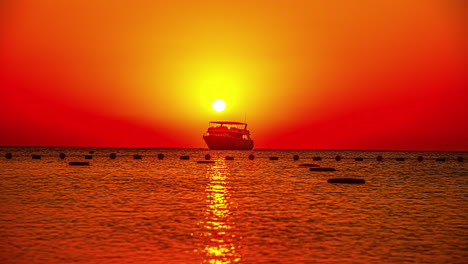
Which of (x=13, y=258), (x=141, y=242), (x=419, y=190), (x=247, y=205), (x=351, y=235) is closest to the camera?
(x=13, y=258)

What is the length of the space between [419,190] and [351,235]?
27.0 m

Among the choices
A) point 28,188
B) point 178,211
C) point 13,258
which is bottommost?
point 13,258

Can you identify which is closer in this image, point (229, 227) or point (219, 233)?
point (219, 233)

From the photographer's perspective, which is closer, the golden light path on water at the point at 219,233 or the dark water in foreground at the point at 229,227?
the golden light path on water at the point at 219,233

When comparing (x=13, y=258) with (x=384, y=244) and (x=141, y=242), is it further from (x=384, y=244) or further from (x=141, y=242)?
(x=384, y=244)

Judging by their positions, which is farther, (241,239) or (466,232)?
(466,232)

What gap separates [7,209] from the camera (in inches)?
1205

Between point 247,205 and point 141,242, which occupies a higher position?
point 247,205

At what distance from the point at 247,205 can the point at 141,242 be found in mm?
13694

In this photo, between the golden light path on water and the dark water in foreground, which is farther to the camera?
the dark water in foreground

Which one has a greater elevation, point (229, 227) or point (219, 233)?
point (229, 227)

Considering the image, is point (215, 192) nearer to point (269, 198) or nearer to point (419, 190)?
point (269, 198)

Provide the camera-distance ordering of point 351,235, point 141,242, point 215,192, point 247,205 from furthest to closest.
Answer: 1. point 215,192
2. point 247,205
3. point 351,235
4. point 141,242

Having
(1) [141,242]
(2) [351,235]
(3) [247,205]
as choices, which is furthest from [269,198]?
(1) [141,242]
